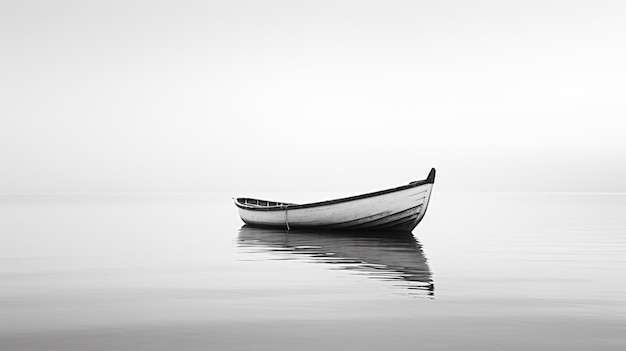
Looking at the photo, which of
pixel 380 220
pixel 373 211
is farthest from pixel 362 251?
pixel 380 220

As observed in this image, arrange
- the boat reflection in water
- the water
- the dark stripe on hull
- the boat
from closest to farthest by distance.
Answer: the water < the boat reflection in water < the boat < the dark stripe on hull

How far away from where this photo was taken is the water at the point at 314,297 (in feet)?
32.3

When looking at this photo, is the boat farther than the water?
Yes

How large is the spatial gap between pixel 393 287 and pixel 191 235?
23.9 m

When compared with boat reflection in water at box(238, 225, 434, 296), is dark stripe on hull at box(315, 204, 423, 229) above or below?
above

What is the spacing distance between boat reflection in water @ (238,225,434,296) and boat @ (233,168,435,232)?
550mm

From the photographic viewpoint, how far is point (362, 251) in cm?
2483

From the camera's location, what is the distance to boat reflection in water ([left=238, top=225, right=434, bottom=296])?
17.5 meters

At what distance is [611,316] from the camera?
11625 millimetres

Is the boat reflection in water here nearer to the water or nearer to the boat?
the water

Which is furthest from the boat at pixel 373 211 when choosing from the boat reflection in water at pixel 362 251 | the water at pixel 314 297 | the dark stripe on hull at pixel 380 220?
the water at pixel 314 297

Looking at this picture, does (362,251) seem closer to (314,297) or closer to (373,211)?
(373,211)

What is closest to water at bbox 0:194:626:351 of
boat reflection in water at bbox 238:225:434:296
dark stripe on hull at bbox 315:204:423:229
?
boat reflection in water at bbox 238:225:434:296

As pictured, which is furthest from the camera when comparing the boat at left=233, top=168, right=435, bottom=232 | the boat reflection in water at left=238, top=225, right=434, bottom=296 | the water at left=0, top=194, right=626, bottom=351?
the boat at left=233, top=168, right=435, bottom=232
